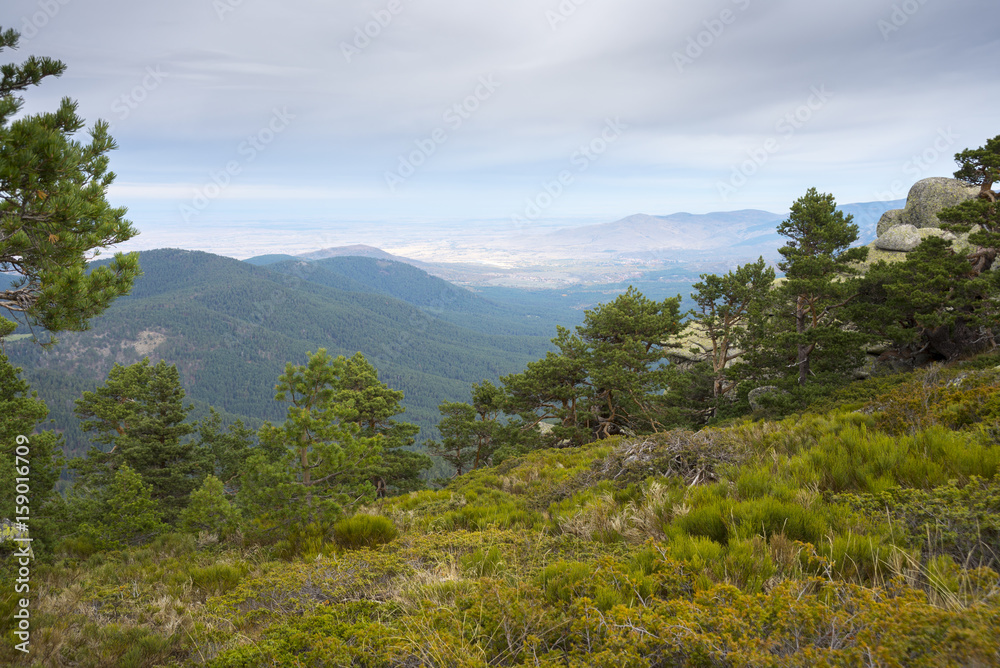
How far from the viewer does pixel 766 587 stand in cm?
290

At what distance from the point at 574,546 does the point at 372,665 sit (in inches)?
93.5

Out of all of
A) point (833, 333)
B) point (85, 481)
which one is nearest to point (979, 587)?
point (833, 333)

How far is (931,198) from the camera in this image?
104 feet

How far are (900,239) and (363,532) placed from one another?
119ft

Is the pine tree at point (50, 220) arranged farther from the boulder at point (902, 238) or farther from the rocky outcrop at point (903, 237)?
the rocky outcrop at point (903, 237)

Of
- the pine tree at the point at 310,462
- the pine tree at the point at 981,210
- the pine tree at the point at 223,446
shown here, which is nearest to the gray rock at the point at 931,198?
the pine tree at the point at 981,210

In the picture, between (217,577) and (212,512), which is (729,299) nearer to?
(212,512)

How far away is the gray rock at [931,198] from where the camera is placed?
30.4 meters

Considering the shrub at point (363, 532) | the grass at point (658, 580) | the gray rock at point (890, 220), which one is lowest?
the shrub at point (363, 532)

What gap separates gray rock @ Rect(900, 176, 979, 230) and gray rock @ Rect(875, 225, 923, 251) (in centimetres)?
316

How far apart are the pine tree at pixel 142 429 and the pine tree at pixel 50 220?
79.3ft

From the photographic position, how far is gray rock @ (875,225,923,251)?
1089 inches

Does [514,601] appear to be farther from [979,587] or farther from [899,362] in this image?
[899,362]

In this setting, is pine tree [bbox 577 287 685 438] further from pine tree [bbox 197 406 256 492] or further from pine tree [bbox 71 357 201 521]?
pine tree [bbox 197 406 256 492]
